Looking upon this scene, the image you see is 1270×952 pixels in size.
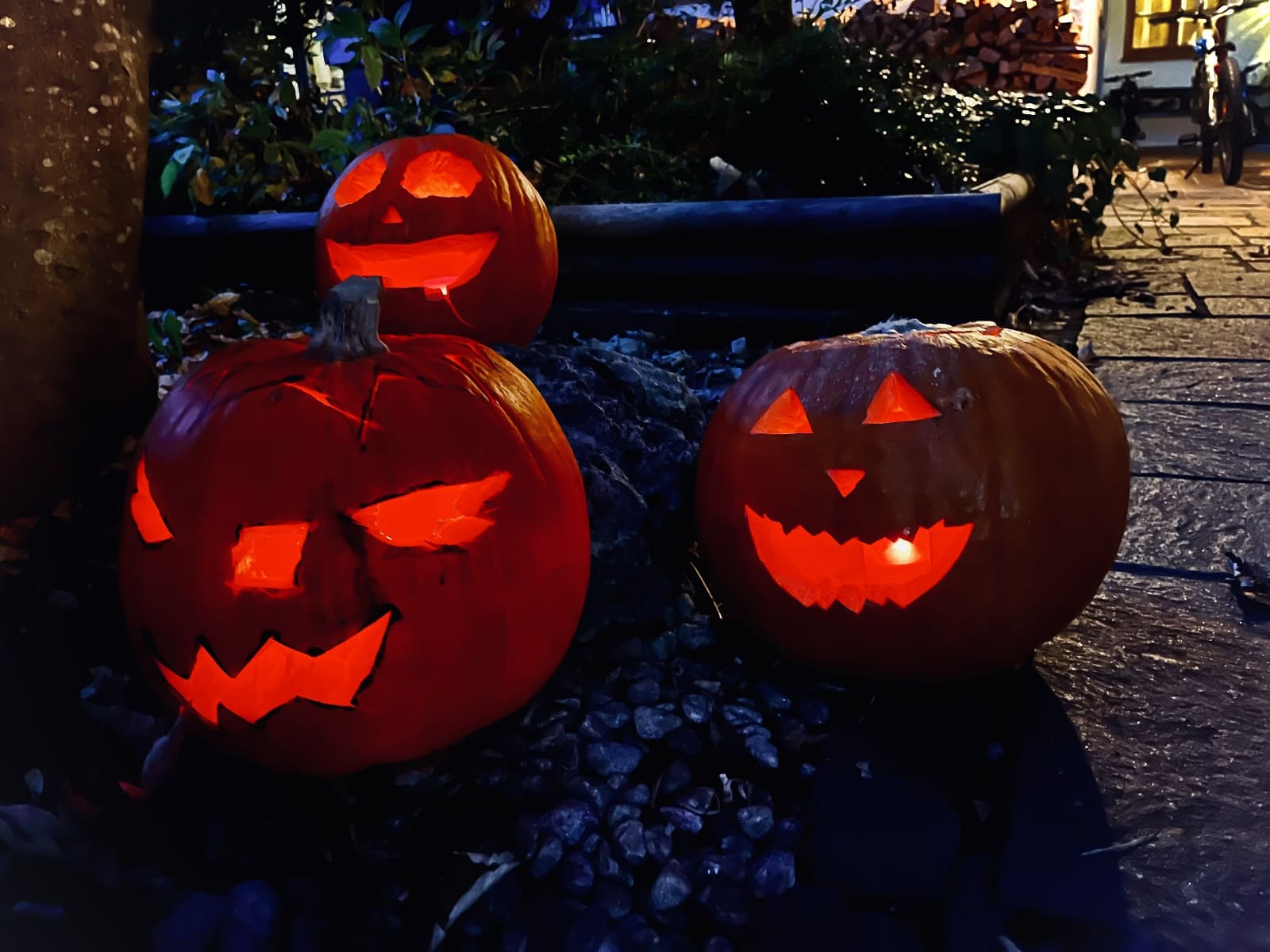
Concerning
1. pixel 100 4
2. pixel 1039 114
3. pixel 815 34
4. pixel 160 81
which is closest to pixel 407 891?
pixel 100 4

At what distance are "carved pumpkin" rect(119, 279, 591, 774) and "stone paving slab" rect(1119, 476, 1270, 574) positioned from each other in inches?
53.8

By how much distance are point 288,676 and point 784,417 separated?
843 millimetres

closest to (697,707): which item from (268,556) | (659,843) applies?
(659,843)

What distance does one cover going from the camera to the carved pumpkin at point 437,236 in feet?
7.11

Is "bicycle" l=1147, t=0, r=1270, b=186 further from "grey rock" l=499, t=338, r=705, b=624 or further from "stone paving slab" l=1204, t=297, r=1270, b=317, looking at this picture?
"grey rock" l=499, t=338, r=705, b=624

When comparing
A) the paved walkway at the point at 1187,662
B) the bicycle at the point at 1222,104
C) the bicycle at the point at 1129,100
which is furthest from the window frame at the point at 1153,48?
the paved walkway at the point at 1187,662

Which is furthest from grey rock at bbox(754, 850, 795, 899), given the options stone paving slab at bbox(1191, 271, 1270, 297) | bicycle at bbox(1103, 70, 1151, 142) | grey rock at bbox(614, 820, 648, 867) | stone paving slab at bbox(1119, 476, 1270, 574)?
bicycle at bbox(1103, 70, 1151, 142)

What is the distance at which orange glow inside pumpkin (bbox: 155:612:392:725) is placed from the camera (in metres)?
1.21

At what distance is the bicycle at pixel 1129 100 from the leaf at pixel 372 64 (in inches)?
393

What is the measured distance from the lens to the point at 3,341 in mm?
1411

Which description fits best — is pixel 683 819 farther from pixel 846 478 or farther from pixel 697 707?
pixel 846 478

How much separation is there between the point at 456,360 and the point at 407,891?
724mm

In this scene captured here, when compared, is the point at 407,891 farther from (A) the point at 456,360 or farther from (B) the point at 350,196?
(B) the point at 350,196

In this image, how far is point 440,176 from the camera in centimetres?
224
